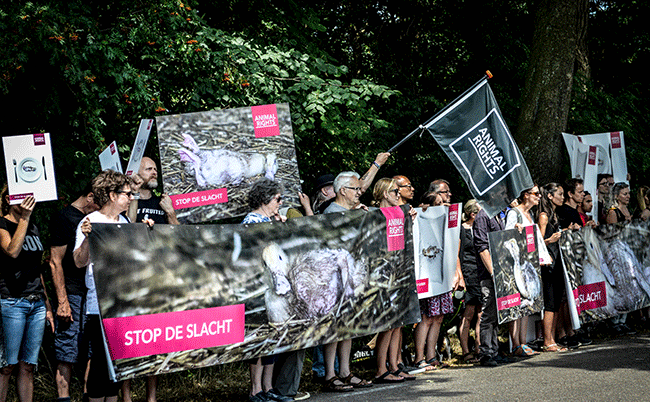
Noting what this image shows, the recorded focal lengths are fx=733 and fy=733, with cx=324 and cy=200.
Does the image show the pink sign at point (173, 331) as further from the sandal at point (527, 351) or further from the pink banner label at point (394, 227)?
the sandal at point (527, 351)

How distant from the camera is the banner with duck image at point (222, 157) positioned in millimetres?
7367

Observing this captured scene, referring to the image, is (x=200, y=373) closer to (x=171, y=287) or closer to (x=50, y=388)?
(x=50, y=388)

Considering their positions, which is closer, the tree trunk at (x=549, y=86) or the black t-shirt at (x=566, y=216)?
the black t-shirt at (x=566, y=216)

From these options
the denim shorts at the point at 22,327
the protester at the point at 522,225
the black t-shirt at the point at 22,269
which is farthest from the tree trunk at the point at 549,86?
the denim shorts at the point at 22,327

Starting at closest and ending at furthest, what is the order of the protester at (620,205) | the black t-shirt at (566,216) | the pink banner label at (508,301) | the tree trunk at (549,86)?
the pink banner label at (508,301)
the black t-shirt at (566,216)
the protester at (620,205)
the tree trunk at (549,86)

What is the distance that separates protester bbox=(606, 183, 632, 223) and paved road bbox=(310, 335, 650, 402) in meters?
2.70

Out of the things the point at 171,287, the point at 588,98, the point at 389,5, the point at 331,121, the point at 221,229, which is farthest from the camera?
the point at 389,5

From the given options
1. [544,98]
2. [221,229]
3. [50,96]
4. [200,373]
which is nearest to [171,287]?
[221,229]

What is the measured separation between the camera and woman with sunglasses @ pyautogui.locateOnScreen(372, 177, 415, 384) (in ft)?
24.0

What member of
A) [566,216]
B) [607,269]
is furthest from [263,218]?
[607,269]

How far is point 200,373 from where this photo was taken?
24.2 feet

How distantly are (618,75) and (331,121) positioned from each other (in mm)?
13484

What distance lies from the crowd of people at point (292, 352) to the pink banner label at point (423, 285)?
163 mm

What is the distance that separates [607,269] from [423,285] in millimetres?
3346
